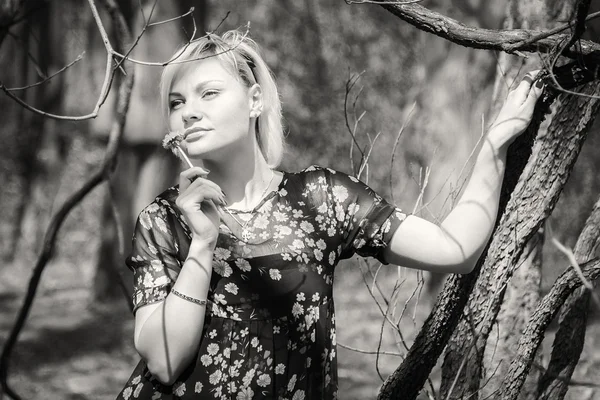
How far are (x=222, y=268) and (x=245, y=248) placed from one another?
0.22 ft

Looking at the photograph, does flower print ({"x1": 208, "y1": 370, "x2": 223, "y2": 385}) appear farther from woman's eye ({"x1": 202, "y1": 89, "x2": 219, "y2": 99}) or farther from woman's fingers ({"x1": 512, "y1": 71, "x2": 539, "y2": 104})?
woman's fingers ({"x1": 512, "y1": 71, "x2": 539, "y2": 104})

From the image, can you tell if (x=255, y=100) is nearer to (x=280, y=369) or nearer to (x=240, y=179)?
(x=240, y=179)

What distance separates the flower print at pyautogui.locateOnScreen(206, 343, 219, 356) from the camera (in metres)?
1.82

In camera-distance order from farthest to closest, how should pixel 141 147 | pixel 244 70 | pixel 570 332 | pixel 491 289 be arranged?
1. pixel 141 147
2. pixel 570 332
3. pixel 491 289
4. pixel 244 70

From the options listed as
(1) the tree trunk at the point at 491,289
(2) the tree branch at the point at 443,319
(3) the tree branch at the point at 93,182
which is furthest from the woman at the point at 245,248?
(1) the tree trunk at the point at 491,289

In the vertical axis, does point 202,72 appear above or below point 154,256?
above

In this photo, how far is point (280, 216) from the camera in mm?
1959

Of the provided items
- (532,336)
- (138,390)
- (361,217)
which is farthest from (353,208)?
(532,336)

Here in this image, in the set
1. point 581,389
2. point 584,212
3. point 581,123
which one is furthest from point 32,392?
point 584,212

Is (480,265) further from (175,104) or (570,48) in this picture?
(175,104)

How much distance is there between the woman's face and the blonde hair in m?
0.02

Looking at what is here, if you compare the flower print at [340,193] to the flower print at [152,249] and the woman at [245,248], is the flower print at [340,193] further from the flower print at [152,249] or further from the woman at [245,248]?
the flower print at [152,249]

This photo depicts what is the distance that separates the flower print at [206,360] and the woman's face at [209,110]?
42cm

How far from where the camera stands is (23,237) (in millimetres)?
9758
